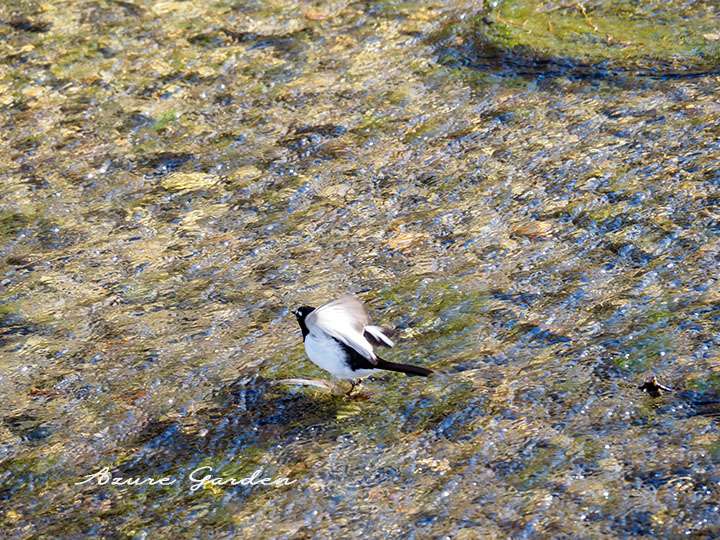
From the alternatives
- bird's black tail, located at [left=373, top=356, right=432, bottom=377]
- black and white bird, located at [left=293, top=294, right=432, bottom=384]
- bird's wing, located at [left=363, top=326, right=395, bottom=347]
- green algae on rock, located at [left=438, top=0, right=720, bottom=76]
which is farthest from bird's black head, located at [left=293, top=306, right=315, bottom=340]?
green algae on rock, located at [left=438, top=0, right=720, bottom=76]

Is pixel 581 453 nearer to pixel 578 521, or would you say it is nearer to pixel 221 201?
pixel 578 521

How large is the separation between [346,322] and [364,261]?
39.8 inches

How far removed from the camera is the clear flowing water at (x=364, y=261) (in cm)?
381

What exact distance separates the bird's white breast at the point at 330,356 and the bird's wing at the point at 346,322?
36 millimetres

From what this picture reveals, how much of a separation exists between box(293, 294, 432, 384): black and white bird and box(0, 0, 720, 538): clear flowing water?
0.62 ft

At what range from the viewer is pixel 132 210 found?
5773mm

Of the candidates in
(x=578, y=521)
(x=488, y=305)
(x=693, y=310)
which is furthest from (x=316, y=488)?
(x=693, y=310)

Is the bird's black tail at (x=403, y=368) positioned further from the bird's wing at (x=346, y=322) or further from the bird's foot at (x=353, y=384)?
the bird's foot at (x=353, y=384)

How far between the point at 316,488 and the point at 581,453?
3.15ft

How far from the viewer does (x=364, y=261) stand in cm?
520

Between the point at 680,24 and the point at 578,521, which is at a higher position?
the point at 680,24

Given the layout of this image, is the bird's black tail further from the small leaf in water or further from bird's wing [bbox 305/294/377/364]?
the small leaf in water

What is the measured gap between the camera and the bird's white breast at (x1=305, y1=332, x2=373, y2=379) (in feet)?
13.5

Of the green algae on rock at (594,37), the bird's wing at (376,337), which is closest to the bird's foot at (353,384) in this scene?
the bird's wing at (376,337)
